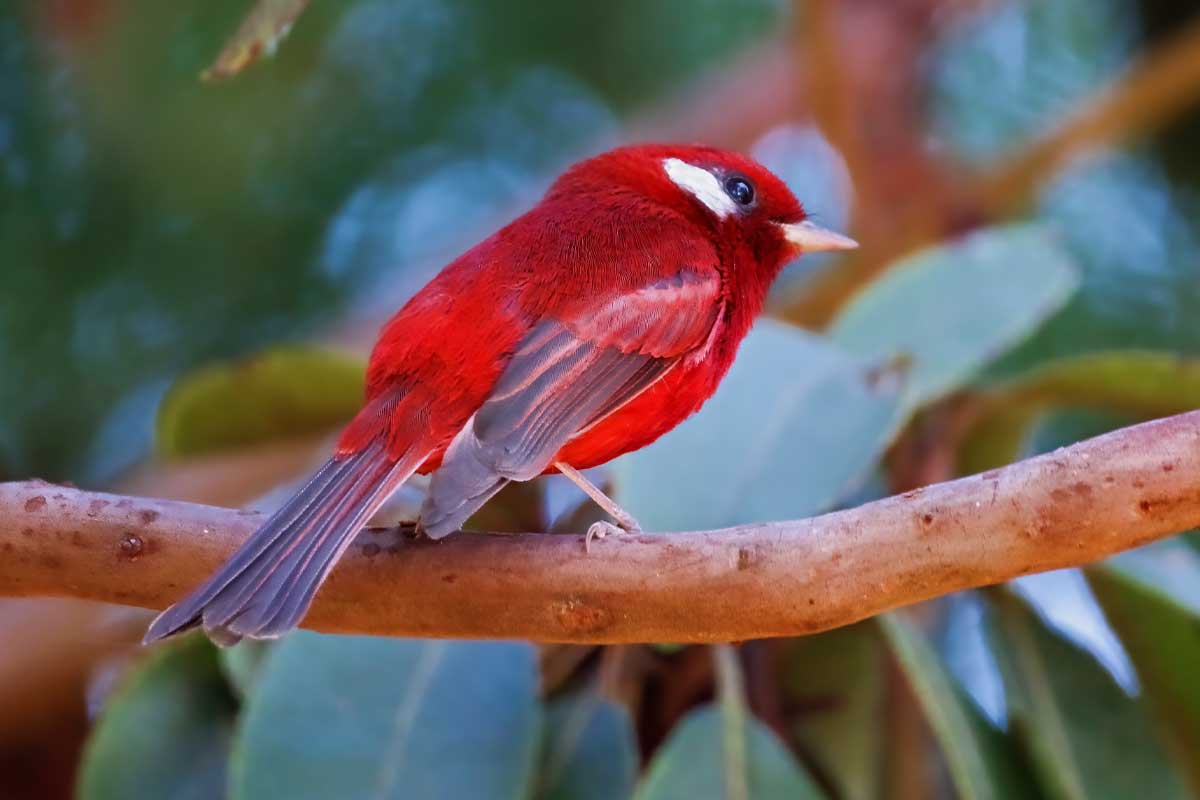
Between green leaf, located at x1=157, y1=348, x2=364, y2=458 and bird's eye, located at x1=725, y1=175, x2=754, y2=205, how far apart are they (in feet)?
2.98

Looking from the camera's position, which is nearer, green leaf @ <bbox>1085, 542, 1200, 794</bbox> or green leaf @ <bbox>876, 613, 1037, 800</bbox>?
green leaf @ <bbox>876, 613, 1037, 800</bbox>

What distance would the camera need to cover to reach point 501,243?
252 cm

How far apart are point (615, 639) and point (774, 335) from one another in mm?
1231

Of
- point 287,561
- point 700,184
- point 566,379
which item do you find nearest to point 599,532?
point 566,379

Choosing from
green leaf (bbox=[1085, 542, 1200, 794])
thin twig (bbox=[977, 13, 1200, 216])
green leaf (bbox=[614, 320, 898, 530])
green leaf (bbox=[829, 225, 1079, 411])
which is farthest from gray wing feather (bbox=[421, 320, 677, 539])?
thin twig (bbox=[977, 13, 1200, 216])

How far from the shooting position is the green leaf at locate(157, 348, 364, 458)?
3303mm

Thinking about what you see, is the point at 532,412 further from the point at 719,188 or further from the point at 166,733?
the point at 166,733

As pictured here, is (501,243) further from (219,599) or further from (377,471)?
(219,599)

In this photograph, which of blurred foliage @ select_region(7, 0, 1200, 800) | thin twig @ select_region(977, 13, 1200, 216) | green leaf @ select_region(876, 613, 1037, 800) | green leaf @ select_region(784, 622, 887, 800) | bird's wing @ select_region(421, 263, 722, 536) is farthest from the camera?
thin twig @ select_region(977, 13, 1200, 216)

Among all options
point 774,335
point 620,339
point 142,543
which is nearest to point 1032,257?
point 774,335

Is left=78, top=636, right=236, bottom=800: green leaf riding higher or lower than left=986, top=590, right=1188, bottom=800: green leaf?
higher

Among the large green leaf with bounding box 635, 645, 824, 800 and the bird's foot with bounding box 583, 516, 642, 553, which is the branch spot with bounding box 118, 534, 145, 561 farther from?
the large green leaf with bounding box 635, 645, 824, 800

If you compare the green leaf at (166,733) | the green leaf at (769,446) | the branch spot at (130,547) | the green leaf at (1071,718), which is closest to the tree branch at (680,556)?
the branch spot at (130,547)

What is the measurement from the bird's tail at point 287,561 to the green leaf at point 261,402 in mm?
1167
